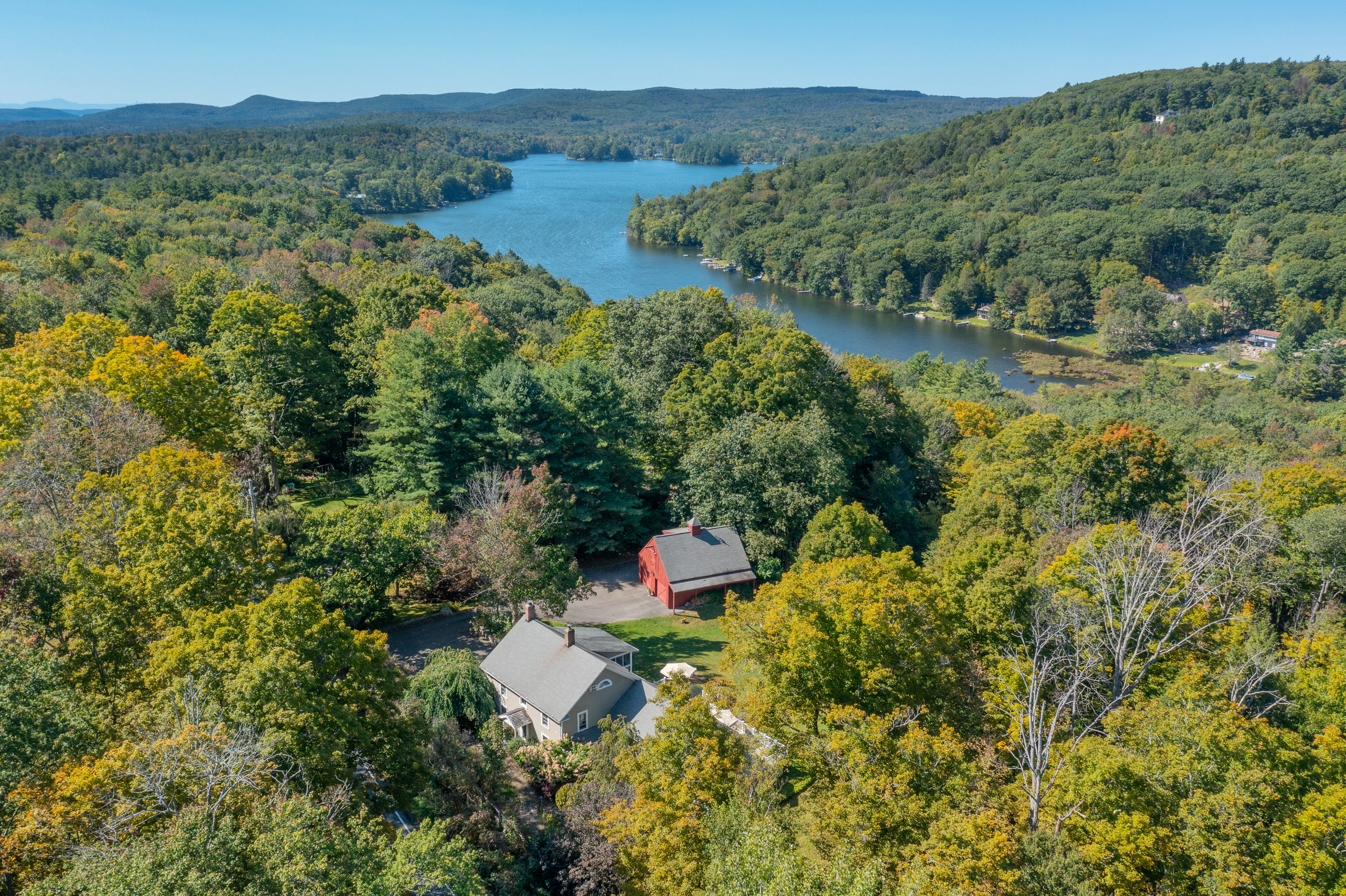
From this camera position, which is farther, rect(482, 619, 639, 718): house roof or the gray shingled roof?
the gray shingled roof

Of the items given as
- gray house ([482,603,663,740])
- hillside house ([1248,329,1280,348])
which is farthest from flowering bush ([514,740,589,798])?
hillside house ([1248,329,1280,348])

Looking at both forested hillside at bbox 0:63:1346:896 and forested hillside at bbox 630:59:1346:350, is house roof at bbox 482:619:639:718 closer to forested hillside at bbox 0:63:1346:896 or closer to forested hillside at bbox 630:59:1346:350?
forested hillside at bbox 0:63:1346:896

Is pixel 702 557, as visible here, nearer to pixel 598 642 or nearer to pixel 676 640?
pixel 676 640

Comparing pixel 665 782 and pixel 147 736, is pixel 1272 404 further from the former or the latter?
pixel 147 736

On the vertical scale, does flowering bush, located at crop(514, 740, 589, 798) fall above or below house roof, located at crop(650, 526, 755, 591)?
below

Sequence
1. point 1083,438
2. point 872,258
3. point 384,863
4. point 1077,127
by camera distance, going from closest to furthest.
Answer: point 384,863 → point 1083,438 → point 872,258 → point 1077,127

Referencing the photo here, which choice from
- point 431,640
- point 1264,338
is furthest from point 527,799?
point 1264,338

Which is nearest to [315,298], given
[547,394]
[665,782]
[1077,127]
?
[547,394]
